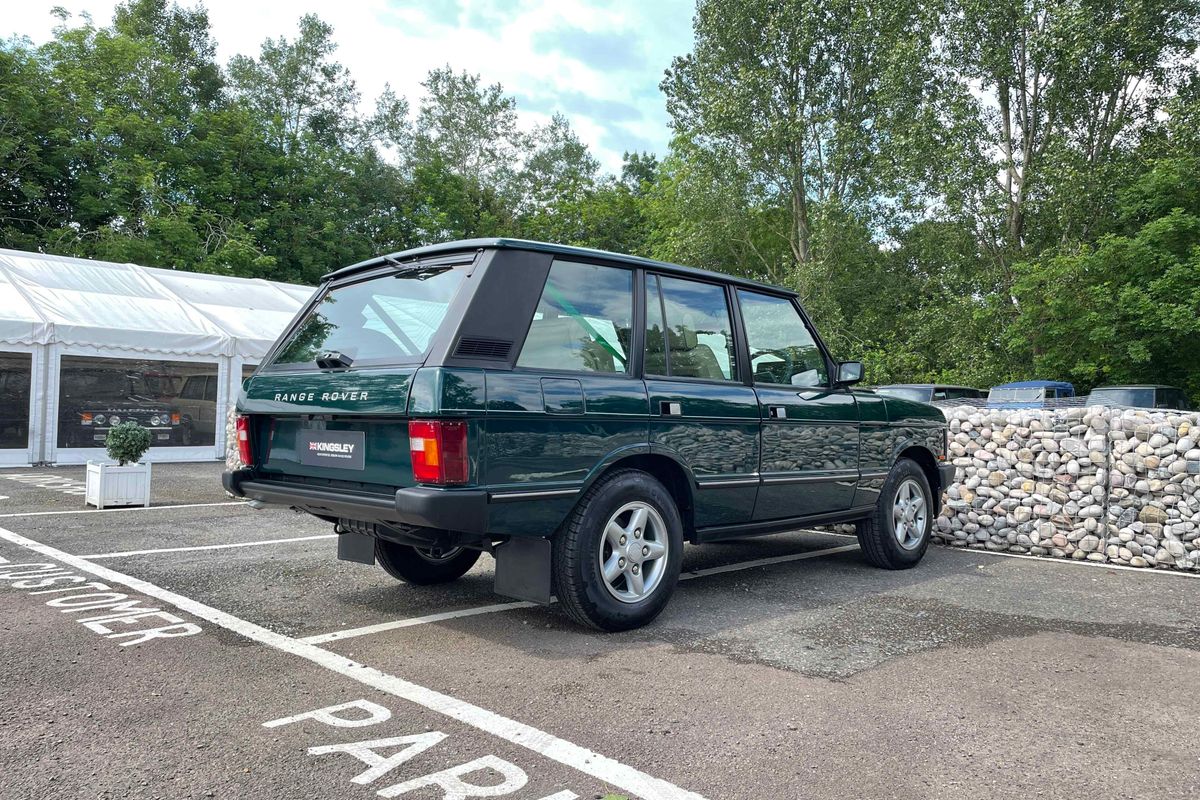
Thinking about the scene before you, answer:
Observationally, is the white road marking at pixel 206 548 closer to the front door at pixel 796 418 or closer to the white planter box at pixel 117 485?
the white planter box at pixel 117 485

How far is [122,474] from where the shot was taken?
9359mm

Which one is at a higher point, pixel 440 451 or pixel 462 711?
pixel 440 451

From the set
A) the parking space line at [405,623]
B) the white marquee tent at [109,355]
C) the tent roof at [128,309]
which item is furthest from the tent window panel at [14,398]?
the parking space line at [405,623]

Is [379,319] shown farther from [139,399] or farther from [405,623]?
[139,399]

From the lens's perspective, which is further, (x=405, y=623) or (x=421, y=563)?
(x=421, y=563)

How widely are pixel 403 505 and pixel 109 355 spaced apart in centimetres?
1335

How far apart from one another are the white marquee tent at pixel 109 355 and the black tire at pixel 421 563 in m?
11.5

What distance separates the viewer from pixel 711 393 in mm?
4809

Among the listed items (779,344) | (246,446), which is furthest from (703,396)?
(246,446)

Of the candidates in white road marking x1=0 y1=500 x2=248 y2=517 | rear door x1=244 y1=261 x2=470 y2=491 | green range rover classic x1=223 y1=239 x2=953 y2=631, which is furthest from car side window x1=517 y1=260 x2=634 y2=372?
white road marking x1=0 y1=500 x2=248 y2=517

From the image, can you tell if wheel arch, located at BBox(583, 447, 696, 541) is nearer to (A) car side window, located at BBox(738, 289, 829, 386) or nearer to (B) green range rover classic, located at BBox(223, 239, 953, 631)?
(B) green range rover classic, located at BBox(223, 239, 953, 631)

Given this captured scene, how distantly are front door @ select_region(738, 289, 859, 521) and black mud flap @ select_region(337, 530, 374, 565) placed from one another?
2312mm

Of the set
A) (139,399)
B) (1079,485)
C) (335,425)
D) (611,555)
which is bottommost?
(611,555)

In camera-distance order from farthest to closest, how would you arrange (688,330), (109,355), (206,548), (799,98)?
(799,98) < (109,355) < (206,548) < (688,330)
